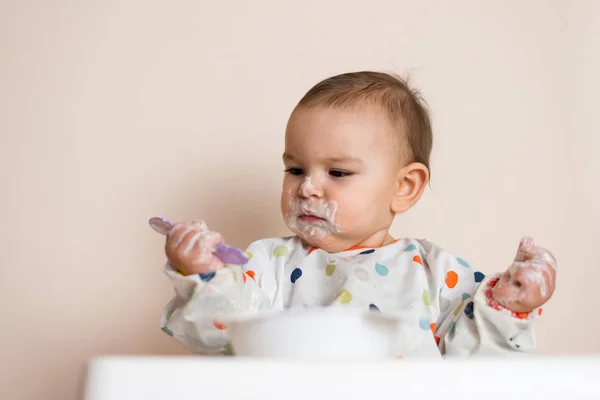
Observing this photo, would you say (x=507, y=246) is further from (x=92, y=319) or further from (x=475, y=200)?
(x=92, y=319)

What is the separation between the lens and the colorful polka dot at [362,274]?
1.15 meters

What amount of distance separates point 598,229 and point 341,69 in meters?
0.67

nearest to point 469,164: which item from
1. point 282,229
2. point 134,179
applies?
point 282,229

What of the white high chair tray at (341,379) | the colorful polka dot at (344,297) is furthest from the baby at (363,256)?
the white high chair tray at (341,379)

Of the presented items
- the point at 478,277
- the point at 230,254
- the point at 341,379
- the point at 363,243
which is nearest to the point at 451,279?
the point at 478,277

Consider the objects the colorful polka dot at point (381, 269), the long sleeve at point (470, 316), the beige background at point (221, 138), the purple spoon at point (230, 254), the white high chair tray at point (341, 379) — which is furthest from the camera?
the beige background at point (221, 138)

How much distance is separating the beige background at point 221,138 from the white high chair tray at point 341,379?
97 cm

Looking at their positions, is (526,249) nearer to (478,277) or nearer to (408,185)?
(478,277)

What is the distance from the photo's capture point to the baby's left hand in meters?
1.01

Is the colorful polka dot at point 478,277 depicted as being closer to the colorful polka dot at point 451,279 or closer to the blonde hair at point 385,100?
the colorful polka dot at point 451,279

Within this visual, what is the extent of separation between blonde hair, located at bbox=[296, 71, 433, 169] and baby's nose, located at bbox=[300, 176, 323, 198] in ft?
0.42

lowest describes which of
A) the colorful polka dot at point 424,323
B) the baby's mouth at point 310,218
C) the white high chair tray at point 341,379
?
the colorful polka dot at point 424,323

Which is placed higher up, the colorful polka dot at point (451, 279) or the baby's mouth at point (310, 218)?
the baby's mouth at point (310, 218)

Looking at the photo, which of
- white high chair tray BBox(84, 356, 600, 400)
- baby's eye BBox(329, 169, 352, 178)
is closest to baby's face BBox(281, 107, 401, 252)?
baby's eye BBox(329, 169, 352, 178)
